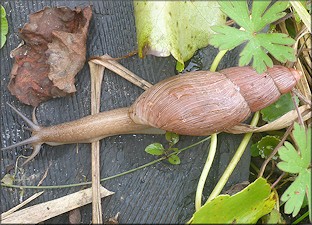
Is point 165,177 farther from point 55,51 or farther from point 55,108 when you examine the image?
point 55,51

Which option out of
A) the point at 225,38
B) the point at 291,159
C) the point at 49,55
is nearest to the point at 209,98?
the point at 225,38

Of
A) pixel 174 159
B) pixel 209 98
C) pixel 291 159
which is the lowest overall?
pixel 174 159

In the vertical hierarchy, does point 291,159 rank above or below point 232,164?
above

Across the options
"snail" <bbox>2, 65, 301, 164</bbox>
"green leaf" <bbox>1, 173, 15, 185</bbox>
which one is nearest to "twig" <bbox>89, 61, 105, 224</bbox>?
"snail" <bbox>2, 65, 301, 164</bbox>

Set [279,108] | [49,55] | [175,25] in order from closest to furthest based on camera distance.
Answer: [175,25]
[49,55]
[279,108]

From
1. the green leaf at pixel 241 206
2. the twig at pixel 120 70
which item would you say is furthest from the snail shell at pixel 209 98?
the green leaf at pixel 241 206

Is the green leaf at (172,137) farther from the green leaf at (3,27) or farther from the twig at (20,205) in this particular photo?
the green leaf at (3,27)

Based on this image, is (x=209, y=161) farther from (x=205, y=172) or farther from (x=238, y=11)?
(x=238, y=11)
